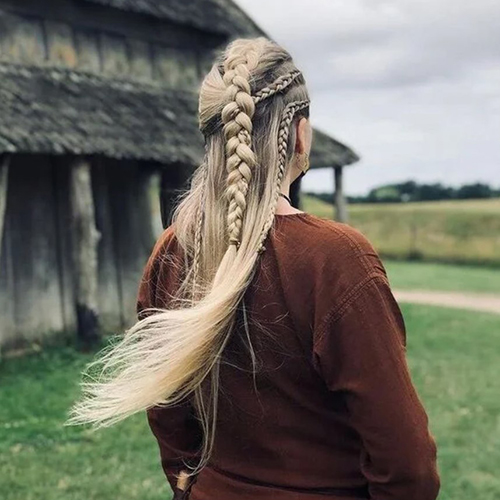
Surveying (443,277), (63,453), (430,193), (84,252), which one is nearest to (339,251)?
(63,453)

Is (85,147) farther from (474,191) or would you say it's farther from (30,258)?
(474,191)

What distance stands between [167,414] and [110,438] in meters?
4.20

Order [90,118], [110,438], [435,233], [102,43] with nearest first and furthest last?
[110,438]
[90,118]
[102,43]
[435,233]

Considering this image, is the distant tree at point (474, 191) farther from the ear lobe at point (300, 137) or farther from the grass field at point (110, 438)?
the ear lobe at point (300, 137)

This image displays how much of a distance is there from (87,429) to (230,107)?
491 cm

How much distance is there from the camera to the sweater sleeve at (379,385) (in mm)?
1739

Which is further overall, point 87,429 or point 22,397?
point 22,397

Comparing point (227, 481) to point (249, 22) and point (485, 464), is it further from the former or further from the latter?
point (249, 22)

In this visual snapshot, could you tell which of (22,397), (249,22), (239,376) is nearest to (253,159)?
(239,376)

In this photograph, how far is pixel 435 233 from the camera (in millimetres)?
29688

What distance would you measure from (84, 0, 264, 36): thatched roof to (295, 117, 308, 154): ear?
8.92m

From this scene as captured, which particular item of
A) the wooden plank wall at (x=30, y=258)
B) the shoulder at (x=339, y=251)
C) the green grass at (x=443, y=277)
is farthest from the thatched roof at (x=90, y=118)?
the green grass at (x=443, y=277)

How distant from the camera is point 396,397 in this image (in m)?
1.76

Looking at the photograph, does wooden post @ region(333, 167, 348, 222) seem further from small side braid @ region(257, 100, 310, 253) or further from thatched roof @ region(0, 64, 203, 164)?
small side braid @ region(257, 100, 310, 253)
